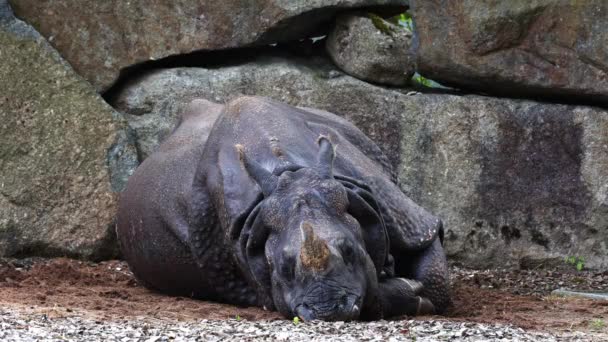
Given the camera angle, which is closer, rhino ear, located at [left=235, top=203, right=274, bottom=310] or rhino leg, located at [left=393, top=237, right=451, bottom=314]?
rhino ear, located at [left=235, top=203, right=274, bottom=310]

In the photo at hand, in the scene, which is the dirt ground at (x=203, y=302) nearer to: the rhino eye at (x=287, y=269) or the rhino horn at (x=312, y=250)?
the rhino eye at (x=287, y=269)

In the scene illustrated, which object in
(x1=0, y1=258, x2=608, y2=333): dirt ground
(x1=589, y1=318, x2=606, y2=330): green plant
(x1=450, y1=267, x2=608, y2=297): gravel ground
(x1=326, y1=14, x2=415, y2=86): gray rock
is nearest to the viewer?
(x1=589, y1=318, x2=606, y2=330): green plant

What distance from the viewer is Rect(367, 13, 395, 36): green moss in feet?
32.1

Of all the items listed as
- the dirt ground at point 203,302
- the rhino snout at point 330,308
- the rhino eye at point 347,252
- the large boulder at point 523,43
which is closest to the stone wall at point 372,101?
the large boulder at point 523,43

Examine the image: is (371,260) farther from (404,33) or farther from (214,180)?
(404,33)

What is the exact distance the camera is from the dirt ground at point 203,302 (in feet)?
23.7

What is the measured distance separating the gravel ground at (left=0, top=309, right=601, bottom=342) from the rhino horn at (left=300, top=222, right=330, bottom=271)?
0.88 feet

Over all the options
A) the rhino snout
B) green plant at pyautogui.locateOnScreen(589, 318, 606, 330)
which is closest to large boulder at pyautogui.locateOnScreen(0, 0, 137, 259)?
the rhino snout

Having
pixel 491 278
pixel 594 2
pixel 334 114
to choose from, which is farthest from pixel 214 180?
pixel 594 2

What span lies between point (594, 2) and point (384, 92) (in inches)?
59.1

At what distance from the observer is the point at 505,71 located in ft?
31.2

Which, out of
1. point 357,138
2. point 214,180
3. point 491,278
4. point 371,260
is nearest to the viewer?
point 371,260

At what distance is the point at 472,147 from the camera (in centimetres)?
966

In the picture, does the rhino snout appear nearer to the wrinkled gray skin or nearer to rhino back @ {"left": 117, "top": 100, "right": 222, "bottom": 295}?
the wrinkled gray skin
